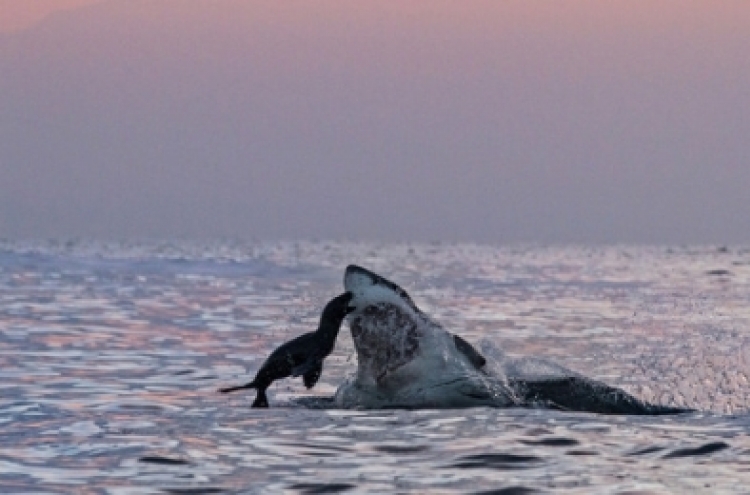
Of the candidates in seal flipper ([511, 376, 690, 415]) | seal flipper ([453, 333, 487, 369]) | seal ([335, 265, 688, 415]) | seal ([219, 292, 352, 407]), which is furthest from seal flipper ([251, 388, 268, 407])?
seal flipper ([511, 376, 690, 415])

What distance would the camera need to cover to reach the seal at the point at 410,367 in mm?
14133

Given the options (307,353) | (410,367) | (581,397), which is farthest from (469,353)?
(307,353)

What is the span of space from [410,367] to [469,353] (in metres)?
0.64

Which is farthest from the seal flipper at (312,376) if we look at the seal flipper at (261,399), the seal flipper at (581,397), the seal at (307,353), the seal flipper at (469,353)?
the seal flipper at (581,397)

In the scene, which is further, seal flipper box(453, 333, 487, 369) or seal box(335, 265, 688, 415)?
seal flipper box(453, 333, 487, 369)

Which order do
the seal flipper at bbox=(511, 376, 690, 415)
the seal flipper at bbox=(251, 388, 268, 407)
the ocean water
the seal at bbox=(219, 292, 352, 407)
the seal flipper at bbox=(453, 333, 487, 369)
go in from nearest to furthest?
the ocean water < the seal at bbox=(219, 292, 352, 407) < the seal flipper at bbox=(251, 388, 268, 407) < the seal flipper at bbox=(511, 376, 690, 415) < the seal flipper at bbox=(453, 333, 487, 369)

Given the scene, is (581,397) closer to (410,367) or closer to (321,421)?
(410,367)

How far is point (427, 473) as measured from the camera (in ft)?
34.2

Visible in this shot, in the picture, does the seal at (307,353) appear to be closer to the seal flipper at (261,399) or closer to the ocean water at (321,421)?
the seal flipper at (261,399)

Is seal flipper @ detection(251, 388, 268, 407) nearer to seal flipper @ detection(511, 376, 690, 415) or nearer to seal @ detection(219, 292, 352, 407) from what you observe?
seal @ detection(219, 292, 352, 407)

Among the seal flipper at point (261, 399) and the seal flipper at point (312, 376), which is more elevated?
the seal flipper at point (312, 376)

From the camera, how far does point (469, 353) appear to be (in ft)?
47.6

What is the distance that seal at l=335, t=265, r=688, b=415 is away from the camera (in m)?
14.1

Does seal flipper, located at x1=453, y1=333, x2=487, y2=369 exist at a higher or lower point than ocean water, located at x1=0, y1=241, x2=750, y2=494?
higher
